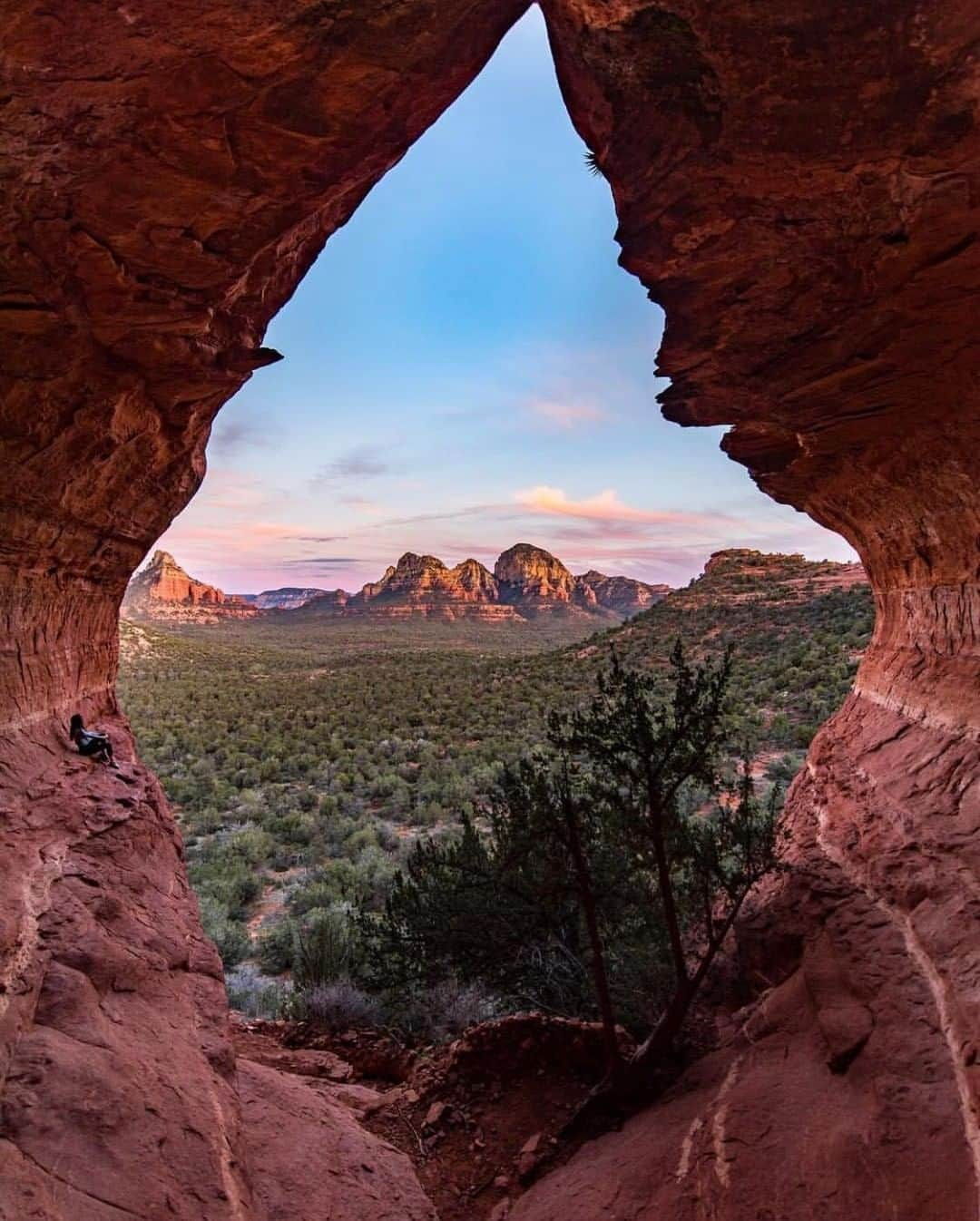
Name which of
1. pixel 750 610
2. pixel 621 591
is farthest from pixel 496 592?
pixel 750 610

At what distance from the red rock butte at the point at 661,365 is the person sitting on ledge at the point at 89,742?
15 cm

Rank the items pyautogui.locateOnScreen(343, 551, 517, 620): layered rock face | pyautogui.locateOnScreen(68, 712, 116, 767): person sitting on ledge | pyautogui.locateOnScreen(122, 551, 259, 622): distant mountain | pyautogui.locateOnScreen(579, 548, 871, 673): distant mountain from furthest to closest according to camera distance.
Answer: pyautogui.locateOnScreen(343, 551, 517, 620): layered rock face < pyautogui.locateOnScreen(122, 551, 259, 622): distant mountain < pyautogui.locateOnScreen(579, 548, 871, 673): distant mountain < pyautogui.locateOnScreen(68, 712, 116, 767): person sitting on ledge

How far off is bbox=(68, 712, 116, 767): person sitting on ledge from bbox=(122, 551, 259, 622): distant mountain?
4562 inches

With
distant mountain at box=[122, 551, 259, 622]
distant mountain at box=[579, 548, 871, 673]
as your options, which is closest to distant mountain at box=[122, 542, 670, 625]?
distant mountain at box=[122, 551, 259, 622]

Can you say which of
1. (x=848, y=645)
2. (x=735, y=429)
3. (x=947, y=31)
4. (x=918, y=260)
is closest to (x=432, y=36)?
(x=947, y=31)

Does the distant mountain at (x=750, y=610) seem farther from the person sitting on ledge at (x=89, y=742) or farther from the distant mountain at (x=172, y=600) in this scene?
the distant mountain at (x=172, y=600)

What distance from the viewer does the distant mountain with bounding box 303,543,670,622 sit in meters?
128

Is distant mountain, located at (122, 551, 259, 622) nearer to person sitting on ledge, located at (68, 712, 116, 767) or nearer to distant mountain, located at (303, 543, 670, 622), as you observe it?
distant mountain, located at (303, 543, 670, 622)

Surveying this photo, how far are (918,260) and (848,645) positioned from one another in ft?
76.2

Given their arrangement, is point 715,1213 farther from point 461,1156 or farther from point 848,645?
point 848,645

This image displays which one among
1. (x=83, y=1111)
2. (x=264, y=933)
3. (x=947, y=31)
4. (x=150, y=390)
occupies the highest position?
(x=947, y=31)

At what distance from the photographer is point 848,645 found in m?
24.8

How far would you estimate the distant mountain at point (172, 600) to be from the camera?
117500 mm

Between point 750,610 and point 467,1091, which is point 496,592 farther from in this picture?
point 467,1091
